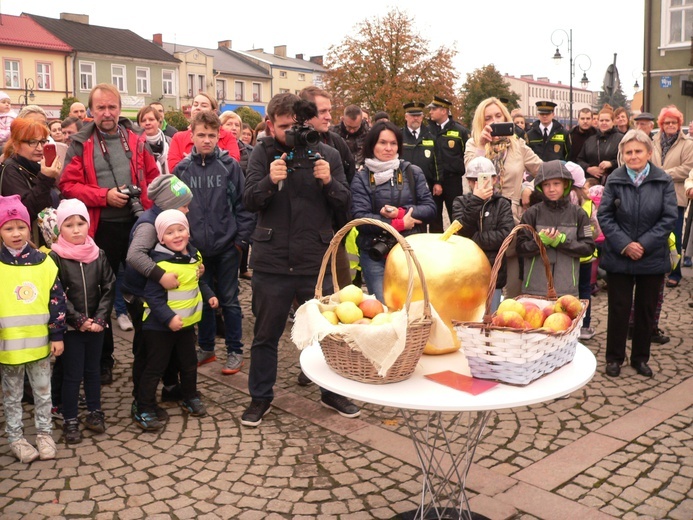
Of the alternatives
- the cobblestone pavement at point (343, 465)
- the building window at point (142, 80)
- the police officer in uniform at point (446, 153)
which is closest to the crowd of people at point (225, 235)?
the cobblestone pavement at point (343, 465)

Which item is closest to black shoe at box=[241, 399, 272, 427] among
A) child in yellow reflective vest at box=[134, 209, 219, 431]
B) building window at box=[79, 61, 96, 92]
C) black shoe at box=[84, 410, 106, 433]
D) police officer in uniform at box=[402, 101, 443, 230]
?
child in yellow reflective vest at box=[134, 209, 219, 431]

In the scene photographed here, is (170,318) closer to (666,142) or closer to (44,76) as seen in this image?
(666,142)

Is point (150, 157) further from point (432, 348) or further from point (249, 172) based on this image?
point (432, 348)

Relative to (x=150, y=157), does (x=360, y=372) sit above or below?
below

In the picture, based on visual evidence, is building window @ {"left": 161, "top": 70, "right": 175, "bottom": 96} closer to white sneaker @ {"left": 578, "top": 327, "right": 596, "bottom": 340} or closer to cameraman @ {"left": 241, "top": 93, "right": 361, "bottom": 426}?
white sneaker @ {"left": 578, "top": 327, "right": 596, "bottom": 340}

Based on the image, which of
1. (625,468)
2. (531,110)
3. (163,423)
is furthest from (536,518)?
(531,110)

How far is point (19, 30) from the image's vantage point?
4650 centimetres

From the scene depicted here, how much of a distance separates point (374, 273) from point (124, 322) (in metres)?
3.18

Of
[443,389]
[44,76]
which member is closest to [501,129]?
[443,389]

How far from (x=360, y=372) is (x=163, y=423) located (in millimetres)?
2576

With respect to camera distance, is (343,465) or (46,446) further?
(46,446)

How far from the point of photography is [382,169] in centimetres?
561

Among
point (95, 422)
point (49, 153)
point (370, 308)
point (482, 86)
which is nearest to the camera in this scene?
point (370, 308)

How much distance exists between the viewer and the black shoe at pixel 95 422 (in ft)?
15.7
